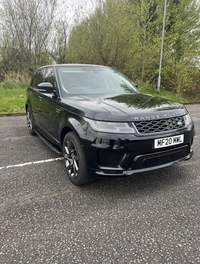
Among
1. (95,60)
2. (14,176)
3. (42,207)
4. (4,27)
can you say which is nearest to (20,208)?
(42,207)

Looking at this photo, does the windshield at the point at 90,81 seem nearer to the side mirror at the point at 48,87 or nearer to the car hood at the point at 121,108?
the side mirror at the point at 48,87

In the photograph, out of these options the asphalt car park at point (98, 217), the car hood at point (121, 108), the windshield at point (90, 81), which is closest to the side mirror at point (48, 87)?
the windshield at point (90, 81)

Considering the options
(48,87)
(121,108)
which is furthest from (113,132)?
(48,87)

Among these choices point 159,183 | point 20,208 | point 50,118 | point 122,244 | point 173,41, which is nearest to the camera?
point 122,244

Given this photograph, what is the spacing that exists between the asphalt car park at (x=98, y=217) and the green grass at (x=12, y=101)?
4632 millimetres

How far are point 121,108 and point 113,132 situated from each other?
38 centimetres

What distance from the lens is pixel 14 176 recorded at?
2939 millimetres

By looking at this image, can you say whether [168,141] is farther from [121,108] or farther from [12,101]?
[12,101]

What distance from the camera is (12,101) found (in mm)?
8305

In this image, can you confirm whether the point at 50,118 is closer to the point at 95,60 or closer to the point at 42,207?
the point at 42,207

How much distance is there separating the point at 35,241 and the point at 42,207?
1.58ft

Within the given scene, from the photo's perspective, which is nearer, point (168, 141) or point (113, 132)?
point (113, 132)

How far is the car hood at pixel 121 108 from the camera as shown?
7.55 ft

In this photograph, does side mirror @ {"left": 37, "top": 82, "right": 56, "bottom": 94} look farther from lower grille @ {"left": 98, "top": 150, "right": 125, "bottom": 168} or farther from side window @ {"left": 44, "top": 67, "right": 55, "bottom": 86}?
lower grille @ {"left": 98, "top": 150, "right": 125, "bottom": 168}
